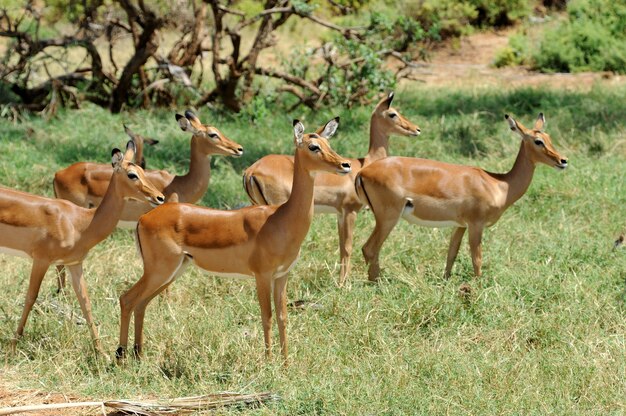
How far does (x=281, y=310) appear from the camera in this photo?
19.2 feet

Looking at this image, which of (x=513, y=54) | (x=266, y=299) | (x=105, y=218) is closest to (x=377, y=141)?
(x=105, y=218)

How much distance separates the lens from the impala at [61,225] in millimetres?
6164

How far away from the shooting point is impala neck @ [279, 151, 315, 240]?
572 cm

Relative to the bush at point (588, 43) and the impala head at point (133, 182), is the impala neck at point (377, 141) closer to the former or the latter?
the impala head at point (133, 182)

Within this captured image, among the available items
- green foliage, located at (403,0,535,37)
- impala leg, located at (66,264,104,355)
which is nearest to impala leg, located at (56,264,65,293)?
impala leg, located at (66,264,104,355)

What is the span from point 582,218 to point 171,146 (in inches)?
178

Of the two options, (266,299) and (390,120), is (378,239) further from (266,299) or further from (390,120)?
(266,299)

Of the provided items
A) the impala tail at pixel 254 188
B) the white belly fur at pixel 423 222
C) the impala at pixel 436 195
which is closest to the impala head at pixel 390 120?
the impala at pixel 436 195

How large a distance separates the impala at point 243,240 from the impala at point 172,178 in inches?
72.5

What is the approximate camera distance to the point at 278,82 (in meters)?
13.8

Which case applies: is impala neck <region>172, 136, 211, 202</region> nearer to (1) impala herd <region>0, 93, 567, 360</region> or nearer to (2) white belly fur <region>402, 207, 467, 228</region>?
(1) impala herd <region>0, 93, 567, 360</region>

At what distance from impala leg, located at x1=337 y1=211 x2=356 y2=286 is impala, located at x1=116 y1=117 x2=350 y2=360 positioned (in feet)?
5.53

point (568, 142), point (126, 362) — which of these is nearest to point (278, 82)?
point (568, 142)

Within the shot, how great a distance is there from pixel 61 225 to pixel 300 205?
152 cm
